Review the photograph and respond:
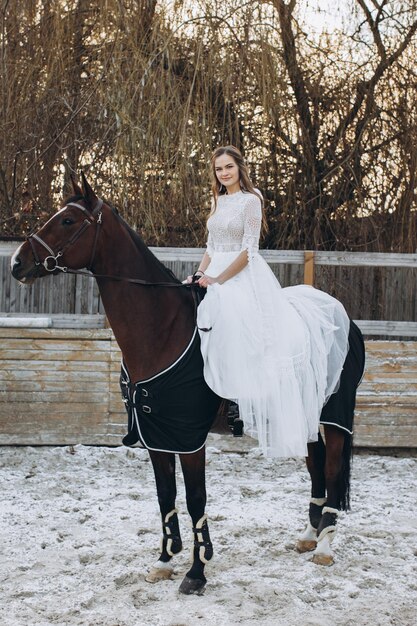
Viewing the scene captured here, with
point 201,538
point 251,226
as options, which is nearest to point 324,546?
point 201,538

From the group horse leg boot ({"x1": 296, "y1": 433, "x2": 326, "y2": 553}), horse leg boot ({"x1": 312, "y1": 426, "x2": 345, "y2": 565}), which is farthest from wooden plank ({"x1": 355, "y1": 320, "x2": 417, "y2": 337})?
horse leg boot ({"x1": 312, "y1": 426, "x2": 345, "y2": 565})

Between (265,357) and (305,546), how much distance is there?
1.22 m

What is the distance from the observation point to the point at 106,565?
3572 millimetres

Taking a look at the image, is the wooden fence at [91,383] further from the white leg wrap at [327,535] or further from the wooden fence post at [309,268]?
the white leg wrap at [327,535]

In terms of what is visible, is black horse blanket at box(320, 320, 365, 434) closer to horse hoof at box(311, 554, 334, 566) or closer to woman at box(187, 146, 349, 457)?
woman at box(187, 146, 349, 457)

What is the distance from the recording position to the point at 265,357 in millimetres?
3363

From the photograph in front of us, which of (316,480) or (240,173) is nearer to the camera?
(240,173)

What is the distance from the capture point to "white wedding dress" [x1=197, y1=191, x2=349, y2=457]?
3.28 m

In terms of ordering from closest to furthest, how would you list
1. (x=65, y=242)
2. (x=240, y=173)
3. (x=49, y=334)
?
(x=65, y=242) → (x=240, y=173) → (x=49, y=334)

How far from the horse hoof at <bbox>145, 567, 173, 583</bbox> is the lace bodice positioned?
63.8 inches

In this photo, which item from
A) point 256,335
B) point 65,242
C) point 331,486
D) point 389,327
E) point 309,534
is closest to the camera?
point 65,242

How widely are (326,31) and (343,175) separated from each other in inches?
55.3

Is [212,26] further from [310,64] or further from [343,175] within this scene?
[343,175]

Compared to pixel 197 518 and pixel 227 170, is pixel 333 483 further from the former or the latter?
pixel 227 170
